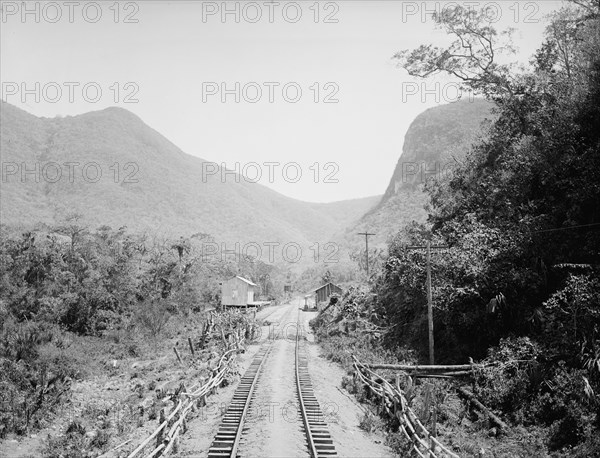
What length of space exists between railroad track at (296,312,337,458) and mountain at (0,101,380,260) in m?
86.6

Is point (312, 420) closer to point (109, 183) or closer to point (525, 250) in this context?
point (525, 250)

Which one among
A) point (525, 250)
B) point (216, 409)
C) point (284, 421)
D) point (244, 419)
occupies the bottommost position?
point (216, 409)

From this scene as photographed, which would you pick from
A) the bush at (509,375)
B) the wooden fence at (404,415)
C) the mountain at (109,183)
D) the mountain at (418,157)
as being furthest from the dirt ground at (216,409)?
the mountain at (418,157)

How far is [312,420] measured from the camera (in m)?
14.9

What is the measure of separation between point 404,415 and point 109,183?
14342cm

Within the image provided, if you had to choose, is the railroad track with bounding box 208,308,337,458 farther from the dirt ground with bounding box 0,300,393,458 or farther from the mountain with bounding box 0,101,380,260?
the mountain with bounding box 0,101,380,260

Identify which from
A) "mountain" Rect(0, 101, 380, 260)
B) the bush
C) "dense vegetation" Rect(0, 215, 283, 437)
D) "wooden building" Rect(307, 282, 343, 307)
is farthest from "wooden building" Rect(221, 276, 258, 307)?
"mountain" Rect(0, 101, 380, 260)

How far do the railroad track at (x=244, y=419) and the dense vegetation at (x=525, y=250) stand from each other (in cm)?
662

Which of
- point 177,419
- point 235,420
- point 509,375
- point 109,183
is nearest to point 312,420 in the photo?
point 235,420

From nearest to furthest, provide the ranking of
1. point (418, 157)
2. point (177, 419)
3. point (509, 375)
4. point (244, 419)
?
point (177, 419)
point (244, 419)
point (509, 375)
point (418, 157)

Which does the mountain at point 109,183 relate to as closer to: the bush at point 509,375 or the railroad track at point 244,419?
the railroad track at point 244,419

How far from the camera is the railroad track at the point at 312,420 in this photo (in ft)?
40.7

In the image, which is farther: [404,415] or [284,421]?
[284,421]

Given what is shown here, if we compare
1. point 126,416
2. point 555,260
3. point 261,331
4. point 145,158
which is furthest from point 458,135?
point 126,416
